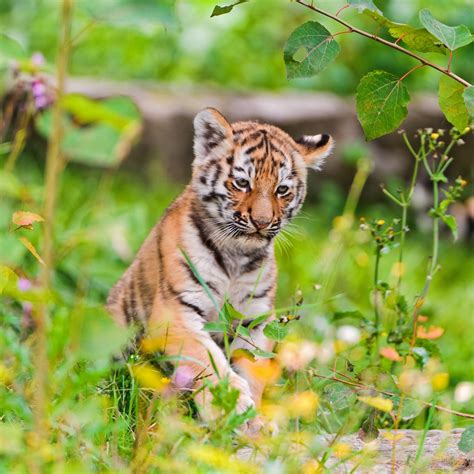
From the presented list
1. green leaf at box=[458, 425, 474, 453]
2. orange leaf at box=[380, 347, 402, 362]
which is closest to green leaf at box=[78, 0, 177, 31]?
green leaf at box=[458, 425, 474, 453]

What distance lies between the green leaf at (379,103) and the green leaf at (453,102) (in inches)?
4.1

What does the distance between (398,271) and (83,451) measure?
1.53 m

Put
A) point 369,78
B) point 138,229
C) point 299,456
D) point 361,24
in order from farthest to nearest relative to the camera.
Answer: point 361,24 < point 138,229 < point 369,78 < point 299,456

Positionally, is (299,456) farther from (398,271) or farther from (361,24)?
(361,24)

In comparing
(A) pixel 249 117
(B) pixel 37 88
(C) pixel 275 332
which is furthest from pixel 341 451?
(A) pixel 249 117

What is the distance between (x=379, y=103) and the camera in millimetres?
2863

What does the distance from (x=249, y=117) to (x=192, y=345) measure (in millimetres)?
3776

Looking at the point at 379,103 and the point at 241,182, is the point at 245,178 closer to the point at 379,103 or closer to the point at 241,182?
the point at 241,182

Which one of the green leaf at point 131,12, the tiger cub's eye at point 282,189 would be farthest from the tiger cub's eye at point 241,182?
the green leaf at point 131,12

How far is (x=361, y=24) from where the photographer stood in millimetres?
7949

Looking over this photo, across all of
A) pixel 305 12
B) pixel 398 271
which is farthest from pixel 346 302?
pixel 305 12

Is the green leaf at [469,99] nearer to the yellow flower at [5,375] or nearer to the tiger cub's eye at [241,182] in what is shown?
the tiger cub's eye at [241,182]

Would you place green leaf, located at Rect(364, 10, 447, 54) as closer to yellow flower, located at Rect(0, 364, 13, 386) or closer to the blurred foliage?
yellow flower, located at Rect(0, 364, 13, 386)

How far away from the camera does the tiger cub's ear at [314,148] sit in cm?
373
